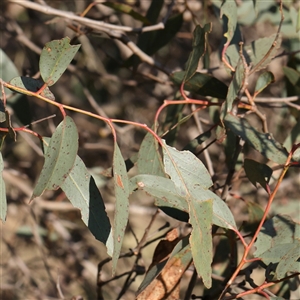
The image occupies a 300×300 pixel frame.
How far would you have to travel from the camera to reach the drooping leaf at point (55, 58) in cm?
95

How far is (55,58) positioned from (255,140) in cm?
39

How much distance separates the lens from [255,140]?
104 centimetres

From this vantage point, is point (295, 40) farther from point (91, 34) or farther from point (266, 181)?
point (266, 181)

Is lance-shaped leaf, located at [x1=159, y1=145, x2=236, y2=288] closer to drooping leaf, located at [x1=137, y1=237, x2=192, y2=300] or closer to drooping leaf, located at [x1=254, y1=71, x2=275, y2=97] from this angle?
drooping leaf, located at [x1=137, y1=237, x2=192, y2=300]

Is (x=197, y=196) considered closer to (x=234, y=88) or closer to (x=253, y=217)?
(x=234, y=88)

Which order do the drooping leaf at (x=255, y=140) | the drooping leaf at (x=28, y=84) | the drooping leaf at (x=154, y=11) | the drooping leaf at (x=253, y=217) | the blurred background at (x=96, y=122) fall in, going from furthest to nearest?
the blurred background at (x=96, y=122) < the drooping leaf at (x=154, y=11) < the drooping leaf at (x=253, y=217) < the drooping leaf at (x=255, y=140) < the drooping leaf at (x=28, y=84)

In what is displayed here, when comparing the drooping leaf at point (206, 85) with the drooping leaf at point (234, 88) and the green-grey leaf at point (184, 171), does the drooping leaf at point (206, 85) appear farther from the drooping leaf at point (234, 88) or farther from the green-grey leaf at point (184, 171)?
the green-grey leaf at point (184, 171)

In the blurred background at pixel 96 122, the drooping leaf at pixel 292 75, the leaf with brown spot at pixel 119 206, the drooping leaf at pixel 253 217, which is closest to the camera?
the leaf with brown spot at pixel 119 206

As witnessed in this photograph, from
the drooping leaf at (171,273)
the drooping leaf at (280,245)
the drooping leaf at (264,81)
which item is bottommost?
the drooping leaf at (171,273)

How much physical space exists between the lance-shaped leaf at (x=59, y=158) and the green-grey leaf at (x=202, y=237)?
207 millimetres

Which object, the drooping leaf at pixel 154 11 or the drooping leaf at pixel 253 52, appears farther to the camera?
the drooping leaf at pixel 154 11

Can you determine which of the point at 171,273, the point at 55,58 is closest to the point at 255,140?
the point at 171,273

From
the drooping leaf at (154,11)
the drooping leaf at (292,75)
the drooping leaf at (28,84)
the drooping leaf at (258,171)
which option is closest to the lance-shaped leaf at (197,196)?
the drooping leaf at (258,171)

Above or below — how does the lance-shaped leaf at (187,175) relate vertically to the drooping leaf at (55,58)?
below
